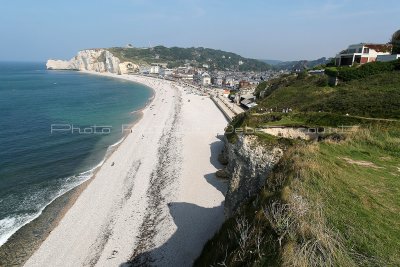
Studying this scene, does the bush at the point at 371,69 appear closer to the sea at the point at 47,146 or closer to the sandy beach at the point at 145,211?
the sandy beach at the point at 145,211

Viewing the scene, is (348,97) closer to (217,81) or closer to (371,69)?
(371,69)

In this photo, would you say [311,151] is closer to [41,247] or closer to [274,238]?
[274,238]

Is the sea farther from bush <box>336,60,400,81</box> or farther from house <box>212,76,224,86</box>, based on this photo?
house <box>212,76,224,86</box>

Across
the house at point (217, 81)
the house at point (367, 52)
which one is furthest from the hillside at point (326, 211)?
the house at point (217, 81)

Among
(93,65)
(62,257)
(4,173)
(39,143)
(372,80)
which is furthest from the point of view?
(93,65)

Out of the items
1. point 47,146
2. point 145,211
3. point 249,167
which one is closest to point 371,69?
point 249,167

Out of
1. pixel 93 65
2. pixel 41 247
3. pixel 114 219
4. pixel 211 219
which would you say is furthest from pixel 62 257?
pixel 93 65

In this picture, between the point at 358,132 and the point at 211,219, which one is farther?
the point at 211,219

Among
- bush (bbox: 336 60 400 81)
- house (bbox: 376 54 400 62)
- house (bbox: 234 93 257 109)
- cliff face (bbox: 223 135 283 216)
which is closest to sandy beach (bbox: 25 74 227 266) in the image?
cliff face (bbox: 223 135 283 216)
